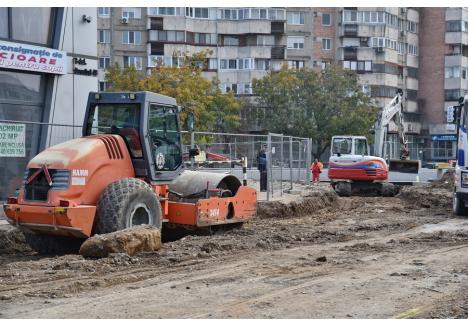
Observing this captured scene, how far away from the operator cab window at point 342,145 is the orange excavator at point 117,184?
59.1ft

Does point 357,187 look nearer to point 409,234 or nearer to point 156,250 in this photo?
point 409,234

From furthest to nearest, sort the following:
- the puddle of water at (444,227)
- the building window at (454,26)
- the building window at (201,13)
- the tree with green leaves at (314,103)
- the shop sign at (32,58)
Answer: the building window at (454,26) < the building window at (201,13) < the tree with green leaves at (314,103) < the shop sign at (32,58) < the puddle of water at (444,227)

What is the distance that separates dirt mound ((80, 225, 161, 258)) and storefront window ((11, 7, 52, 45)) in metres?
9.87

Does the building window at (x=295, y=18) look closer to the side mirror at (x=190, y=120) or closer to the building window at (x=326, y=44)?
the building window at (x=326, y=44)

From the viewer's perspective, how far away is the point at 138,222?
1246 cm

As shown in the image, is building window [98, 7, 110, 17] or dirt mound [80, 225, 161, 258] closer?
dirt mound [80, 225, 161, 258]

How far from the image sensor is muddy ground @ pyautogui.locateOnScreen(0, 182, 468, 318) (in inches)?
306

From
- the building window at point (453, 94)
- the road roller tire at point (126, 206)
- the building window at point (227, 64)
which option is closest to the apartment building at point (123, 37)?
the building window at point (227, 64)

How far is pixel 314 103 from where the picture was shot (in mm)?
57156

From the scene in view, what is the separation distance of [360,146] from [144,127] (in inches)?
826

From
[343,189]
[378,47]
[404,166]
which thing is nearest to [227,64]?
[378,47]

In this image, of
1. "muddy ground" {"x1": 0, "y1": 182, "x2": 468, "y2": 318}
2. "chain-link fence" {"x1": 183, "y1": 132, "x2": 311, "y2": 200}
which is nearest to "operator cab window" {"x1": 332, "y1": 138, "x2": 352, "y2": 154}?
"chain-link fence" {"x1": 183, "y1": 132, "x2": 311, "y2": 200}

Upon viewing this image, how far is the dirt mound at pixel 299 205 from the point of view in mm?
19281

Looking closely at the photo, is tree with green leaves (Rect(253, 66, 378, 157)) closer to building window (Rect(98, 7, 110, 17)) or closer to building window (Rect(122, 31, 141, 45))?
building window (Rect(122, 31, 141, 45))
